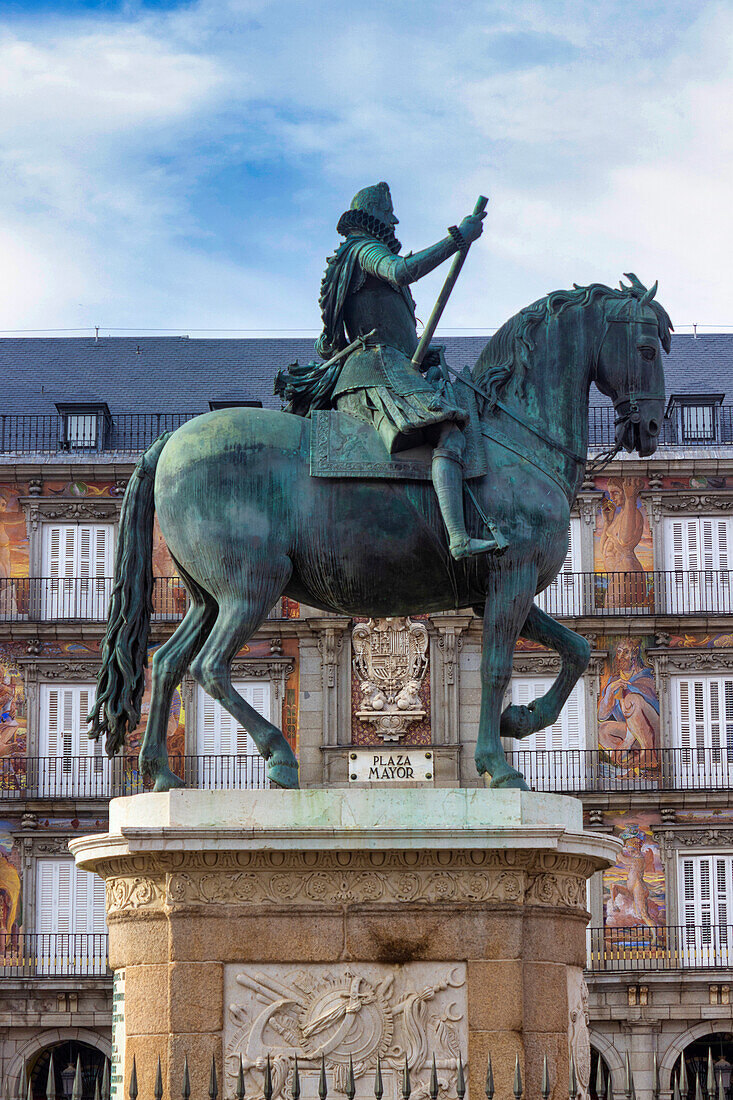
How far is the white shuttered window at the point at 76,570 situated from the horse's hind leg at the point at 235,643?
3063 centimetres

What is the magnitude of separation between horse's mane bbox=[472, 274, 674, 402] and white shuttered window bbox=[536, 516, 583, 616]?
96.5 feet

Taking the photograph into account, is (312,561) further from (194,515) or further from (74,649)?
(74,649)

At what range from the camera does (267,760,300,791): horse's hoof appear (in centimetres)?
927

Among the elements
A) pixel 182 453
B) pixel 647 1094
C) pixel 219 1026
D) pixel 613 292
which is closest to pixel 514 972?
pixel 219 1026

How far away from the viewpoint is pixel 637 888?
37.8 m

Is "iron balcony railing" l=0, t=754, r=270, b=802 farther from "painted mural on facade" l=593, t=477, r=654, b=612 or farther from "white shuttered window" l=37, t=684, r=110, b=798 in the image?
"painted mural on facade" l=593, t=477, r=654, b=612

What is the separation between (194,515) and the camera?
9.37 m

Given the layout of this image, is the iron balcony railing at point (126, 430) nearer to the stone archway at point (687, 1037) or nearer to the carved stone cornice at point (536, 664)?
the carved stone cornice at point (536, 664)

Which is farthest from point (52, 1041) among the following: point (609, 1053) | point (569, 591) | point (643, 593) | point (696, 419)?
point (696, 419)

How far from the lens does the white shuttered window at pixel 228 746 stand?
38.3 metres

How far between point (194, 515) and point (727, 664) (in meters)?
31.1

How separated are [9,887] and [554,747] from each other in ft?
38.5

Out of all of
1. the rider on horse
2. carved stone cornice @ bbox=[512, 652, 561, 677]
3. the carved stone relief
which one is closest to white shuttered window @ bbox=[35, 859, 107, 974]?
carved stone cornice @ bbox=[512, 652, 561, 677]

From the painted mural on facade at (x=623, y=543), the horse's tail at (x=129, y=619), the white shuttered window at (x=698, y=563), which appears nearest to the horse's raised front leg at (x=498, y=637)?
the horse's tail at (x=129, y=619)
